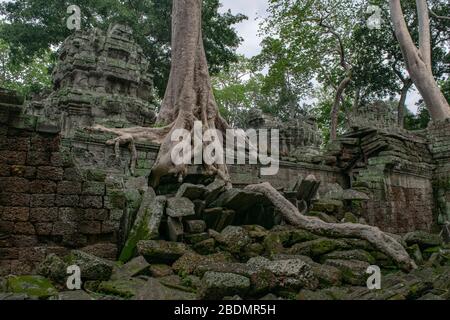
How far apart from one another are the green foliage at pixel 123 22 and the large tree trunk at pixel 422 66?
881 centimetres

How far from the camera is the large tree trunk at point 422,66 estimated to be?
1354cm

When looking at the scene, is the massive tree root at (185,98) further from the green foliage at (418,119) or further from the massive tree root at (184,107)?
the green foliage at (418,119)

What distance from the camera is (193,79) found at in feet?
31.0

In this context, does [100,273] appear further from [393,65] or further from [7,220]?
[393,65]

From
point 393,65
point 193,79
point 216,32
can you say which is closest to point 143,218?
point 193,79

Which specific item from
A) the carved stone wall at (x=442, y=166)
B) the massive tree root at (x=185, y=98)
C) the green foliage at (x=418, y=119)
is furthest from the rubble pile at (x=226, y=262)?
the green foliage at (x=418, y=119)

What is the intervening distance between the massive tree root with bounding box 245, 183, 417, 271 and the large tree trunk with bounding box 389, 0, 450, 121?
9.80 metres

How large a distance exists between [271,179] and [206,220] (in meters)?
4.98

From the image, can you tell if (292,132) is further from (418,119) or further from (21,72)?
(21,72)

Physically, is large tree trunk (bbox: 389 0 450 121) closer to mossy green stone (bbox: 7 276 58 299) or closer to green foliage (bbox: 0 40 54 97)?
mossy green stone (bbox: 7 276 58 299)

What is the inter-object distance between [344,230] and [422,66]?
11101mm

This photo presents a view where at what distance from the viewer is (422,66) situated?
14164 millimetres

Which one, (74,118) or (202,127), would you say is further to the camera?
(74,118)

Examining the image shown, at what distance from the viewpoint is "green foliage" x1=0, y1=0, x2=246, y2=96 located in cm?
1912
